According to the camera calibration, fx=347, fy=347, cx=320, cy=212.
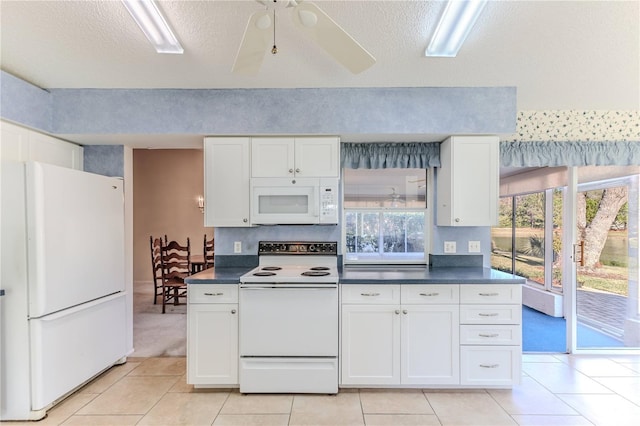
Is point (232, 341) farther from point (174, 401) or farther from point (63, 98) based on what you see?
point (63, 98)

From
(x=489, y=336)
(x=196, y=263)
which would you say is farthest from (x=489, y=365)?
(x=196, y=263)

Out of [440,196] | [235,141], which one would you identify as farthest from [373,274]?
[235,141]

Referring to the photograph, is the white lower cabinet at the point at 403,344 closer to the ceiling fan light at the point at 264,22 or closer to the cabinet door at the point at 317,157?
the cabinet door at the point at 317,157

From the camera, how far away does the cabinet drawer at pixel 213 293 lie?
103 inches

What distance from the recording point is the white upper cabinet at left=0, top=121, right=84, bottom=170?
8.06 ft

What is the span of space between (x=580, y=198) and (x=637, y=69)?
1687 millimetres

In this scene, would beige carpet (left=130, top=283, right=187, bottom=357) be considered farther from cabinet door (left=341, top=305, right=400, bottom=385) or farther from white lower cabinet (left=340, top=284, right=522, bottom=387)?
white lower cabinet (left=340, top=284, right=522, bottom=387)

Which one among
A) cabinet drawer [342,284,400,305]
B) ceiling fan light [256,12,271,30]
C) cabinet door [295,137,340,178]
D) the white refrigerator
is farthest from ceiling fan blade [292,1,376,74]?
the white refrigerator

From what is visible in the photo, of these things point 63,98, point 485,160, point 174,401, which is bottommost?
point 174,401

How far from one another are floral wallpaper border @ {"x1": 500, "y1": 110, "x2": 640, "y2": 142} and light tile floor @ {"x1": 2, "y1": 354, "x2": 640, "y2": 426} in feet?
6.97

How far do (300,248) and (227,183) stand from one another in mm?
885

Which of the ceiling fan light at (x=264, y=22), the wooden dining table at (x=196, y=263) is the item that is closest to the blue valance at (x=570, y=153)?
the ceiling fan light at (x=264, y=22)

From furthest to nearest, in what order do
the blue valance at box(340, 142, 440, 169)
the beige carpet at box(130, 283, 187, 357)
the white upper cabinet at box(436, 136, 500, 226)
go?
the beige carpet at box(130, 283, 187, 357), the blue valance at box(340, 142, 440, 169), the white upper cabinet at box(436, 136, 500, 226)

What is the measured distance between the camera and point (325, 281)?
2572 millimetres
